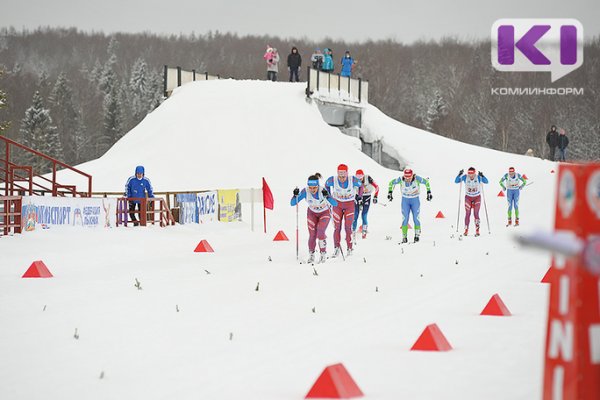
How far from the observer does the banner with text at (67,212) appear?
1895 cm

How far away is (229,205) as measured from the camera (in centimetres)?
2553

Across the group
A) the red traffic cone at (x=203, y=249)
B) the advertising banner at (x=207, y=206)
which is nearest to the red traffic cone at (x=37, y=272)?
the red traffic cone at (x=203, y=249)

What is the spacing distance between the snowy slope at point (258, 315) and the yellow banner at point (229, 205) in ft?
2.94

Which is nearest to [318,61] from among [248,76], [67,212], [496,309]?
[67,212]

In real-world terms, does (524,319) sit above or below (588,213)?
below

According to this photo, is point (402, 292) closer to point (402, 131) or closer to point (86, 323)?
point (86, 323)

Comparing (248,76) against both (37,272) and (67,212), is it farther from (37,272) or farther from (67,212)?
(37,272)

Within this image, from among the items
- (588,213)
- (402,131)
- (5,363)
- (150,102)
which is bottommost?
(5,363)

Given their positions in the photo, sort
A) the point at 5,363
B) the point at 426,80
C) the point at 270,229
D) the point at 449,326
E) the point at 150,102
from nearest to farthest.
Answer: the point at 5,363 < the point at 449,326 < the point at 270,229 < the point at 150,102 < the point at 426,80

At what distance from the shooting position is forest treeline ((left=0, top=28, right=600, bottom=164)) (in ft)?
290

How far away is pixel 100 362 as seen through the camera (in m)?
7.71

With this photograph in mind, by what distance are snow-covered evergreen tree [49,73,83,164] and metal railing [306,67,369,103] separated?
53.4 m

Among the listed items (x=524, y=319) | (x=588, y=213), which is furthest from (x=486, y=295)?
(x=588, y=213)

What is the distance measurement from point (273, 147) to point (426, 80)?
78.4 meters
